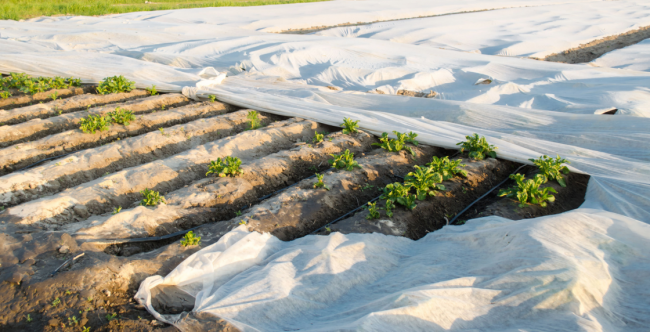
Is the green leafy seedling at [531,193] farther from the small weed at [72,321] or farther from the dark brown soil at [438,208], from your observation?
the small weed at [72,321]

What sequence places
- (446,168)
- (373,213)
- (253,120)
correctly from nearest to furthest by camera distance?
1. (373,213)
2. (446,168)
3. (253,120)

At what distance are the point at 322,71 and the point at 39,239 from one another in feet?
20.2

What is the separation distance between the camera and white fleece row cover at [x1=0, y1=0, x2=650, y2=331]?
7.83 feet

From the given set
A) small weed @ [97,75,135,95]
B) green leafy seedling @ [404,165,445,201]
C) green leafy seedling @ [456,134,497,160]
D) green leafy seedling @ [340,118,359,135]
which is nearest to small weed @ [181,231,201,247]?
green leafy seedling @ [404,165,445,201]

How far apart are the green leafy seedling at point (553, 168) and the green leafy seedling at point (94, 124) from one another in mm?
5518

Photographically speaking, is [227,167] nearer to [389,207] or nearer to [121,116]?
[389,207]

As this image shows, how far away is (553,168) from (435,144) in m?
1.42

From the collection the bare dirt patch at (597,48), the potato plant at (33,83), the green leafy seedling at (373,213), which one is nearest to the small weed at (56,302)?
the green leafy seedling at (373,213)

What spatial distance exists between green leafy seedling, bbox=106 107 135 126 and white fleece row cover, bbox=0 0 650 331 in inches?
54.8

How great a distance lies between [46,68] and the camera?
722cm

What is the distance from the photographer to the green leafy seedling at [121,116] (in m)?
5.57

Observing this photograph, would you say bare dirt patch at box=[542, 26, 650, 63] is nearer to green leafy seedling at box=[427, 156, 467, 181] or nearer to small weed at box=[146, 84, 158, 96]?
green leafy seedling at box=[427, 156, 467, 181]

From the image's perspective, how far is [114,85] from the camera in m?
6.72

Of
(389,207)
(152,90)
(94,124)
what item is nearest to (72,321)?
(389,207)
